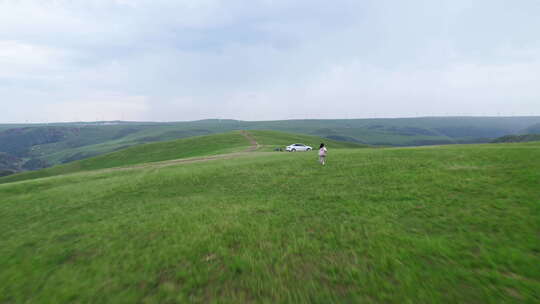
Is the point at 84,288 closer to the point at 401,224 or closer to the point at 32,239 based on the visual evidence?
the point at 32,239

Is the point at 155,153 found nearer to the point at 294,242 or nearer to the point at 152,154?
the point at 152,154

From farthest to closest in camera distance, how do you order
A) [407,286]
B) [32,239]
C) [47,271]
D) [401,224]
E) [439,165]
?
[439,165]
[32,239]
[401,224]
[47,271]
[407,286]

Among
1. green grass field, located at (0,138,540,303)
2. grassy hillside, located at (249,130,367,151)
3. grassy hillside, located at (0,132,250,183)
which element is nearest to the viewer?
green grass field, located at (0,138,540,303)

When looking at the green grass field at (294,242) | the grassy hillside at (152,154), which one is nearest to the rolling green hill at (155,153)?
the grassy hillside at (152,154)

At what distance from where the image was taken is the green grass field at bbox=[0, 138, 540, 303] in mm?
7332

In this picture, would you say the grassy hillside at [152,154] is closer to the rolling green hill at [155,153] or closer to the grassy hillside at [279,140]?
the rolling green hill at [155,153]

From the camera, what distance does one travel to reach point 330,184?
777 inches

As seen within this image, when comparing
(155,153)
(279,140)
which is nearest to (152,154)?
(155,153)

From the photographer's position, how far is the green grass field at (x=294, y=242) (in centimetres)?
733

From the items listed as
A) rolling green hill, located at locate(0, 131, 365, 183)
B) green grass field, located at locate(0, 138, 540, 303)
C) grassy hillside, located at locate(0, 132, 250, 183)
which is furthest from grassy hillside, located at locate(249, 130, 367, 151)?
green grass field, located at locate(0, 138, 540, 303)

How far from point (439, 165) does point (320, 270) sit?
2099cm

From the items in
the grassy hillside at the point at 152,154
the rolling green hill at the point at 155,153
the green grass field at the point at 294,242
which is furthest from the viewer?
the rolling green hill at the point at 155,153

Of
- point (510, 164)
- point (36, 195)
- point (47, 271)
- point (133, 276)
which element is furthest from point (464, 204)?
point (36, 195)

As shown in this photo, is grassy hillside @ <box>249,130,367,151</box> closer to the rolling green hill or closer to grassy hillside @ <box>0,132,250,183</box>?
the rolling green hill
